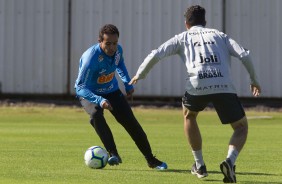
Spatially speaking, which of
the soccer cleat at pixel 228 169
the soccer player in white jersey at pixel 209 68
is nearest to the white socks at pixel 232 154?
the soccer player in white jersey at pixel 209 68

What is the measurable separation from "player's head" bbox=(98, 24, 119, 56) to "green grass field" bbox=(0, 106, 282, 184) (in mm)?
1599

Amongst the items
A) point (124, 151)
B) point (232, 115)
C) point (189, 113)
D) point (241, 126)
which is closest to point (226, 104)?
point (232, 115)

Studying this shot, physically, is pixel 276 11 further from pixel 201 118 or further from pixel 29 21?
pixel 29 21

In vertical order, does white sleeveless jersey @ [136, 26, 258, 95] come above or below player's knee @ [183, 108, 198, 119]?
above

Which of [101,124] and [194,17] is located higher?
[194,17]

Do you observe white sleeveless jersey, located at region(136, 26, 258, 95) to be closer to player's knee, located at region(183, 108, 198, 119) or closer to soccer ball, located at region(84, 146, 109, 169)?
player's knee, located at region(183, 108, 198, 119)

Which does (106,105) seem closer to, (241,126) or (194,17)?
(194,17)

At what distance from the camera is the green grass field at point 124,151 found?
37.6 ft

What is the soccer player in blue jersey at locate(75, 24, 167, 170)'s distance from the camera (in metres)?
12.4

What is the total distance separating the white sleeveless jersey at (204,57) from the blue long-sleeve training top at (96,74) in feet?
5.53

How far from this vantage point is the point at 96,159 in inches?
487

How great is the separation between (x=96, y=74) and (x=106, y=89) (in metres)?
0.30

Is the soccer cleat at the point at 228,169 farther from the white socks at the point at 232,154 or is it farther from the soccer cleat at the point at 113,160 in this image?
the soccer cleat at the point at 113,160

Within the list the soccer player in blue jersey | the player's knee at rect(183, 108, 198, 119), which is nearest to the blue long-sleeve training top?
the soccer player in blue jersey
